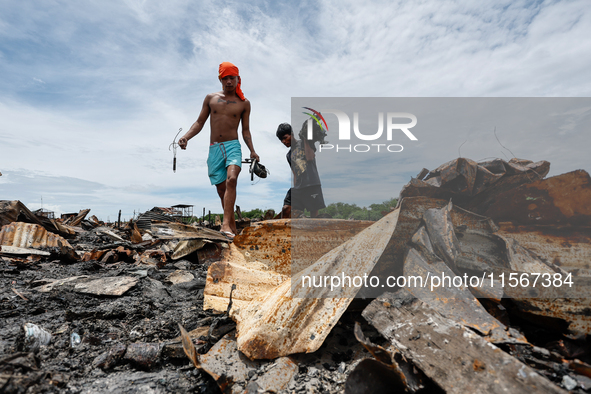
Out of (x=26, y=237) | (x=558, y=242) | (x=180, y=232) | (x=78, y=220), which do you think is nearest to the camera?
(x=558, y=242)

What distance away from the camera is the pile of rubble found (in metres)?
1.27

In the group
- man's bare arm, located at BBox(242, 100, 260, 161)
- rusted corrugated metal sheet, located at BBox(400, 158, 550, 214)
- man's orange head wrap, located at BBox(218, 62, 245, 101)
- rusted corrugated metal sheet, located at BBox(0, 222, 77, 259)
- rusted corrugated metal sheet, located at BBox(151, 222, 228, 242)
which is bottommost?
rusted corrugated metal sheet, located at BBox(0, 222, 77, 259)

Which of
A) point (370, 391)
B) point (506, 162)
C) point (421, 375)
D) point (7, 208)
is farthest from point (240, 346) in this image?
point (7, 208)

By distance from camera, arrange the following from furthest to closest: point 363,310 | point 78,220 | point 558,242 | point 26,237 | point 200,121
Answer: point 78,220, point 26,237, point 200,121, point 558,242, point 363,310

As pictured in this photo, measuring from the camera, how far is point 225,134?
443cm

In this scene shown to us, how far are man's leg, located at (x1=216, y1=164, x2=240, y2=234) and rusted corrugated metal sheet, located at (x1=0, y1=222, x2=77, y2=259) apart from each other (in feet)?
8.66

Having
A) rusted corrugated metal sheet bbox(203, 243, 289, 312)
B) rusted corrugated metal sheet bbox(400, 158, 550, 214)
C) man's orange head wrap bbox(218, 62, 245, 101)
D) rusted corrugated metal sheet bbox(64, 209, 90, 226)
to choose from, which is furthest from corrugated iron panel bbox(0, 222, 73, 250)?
rusted corrugated metal sheet bbox(400, 158, 550, 214)

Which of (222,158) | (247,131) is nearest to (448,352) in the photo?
(222,158)

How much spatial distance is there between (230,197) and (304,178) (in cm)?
104

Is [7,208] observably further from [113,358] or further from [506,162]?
[506,162]

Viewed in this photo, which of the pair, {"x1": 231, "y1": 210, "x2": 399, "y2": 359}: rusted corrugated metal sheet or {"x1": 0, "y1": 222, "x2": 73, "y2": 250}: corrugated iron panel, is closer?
{"x1": 231, "y1": 210, "x2": 399, "y2": 359}: rusted corrugated metal sheet

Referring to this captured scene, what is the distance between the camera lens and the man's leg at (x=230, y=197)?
419 centimetres

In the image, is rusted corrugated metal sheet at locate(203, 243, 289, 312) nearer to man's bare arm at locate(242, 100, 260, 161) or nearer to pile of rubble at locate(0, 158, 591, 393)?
pile of rubble at locate(0, 158, 591, 393)

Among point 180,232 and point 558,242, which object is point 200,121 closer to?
point 180,232
